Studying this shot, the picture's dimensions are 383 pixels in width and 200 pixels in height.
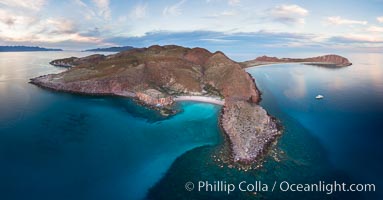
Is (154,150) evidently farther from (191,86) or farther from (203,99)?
(191,86)

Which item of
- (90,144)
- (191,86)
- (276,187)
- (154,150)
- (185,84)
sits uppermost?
(185,84)

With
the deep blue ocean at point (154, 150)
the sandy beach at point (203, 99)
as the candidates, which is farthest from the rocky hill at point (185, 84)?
the deep blue ocean at point (154, 150)

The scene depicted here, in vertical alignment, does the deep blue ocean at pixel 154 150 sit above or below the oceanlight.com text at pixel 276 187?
above

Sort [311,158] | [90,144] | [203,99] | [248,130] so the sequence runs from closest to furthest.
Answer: [311,158], [90,144], [248,130], [203,99]

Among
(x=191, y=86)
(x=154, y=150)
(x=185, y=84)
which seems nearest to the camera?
(x=154, y=150)

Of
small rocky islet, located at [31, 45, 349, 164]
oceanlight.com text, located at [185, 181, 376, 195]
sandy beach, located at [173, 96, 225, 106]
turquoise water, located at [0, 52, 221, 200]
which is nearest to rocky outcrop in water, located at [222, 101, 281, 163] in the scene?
small rocky islet, located at [31, 45, 349, 164]

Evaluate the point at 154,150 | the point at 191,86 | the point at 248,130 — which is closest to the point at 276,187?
the point at 248,130

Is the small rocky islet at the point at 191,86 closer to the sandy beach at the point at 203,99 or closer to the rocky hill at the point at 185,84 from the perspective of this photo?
the rocky hill at the point at 185,84
